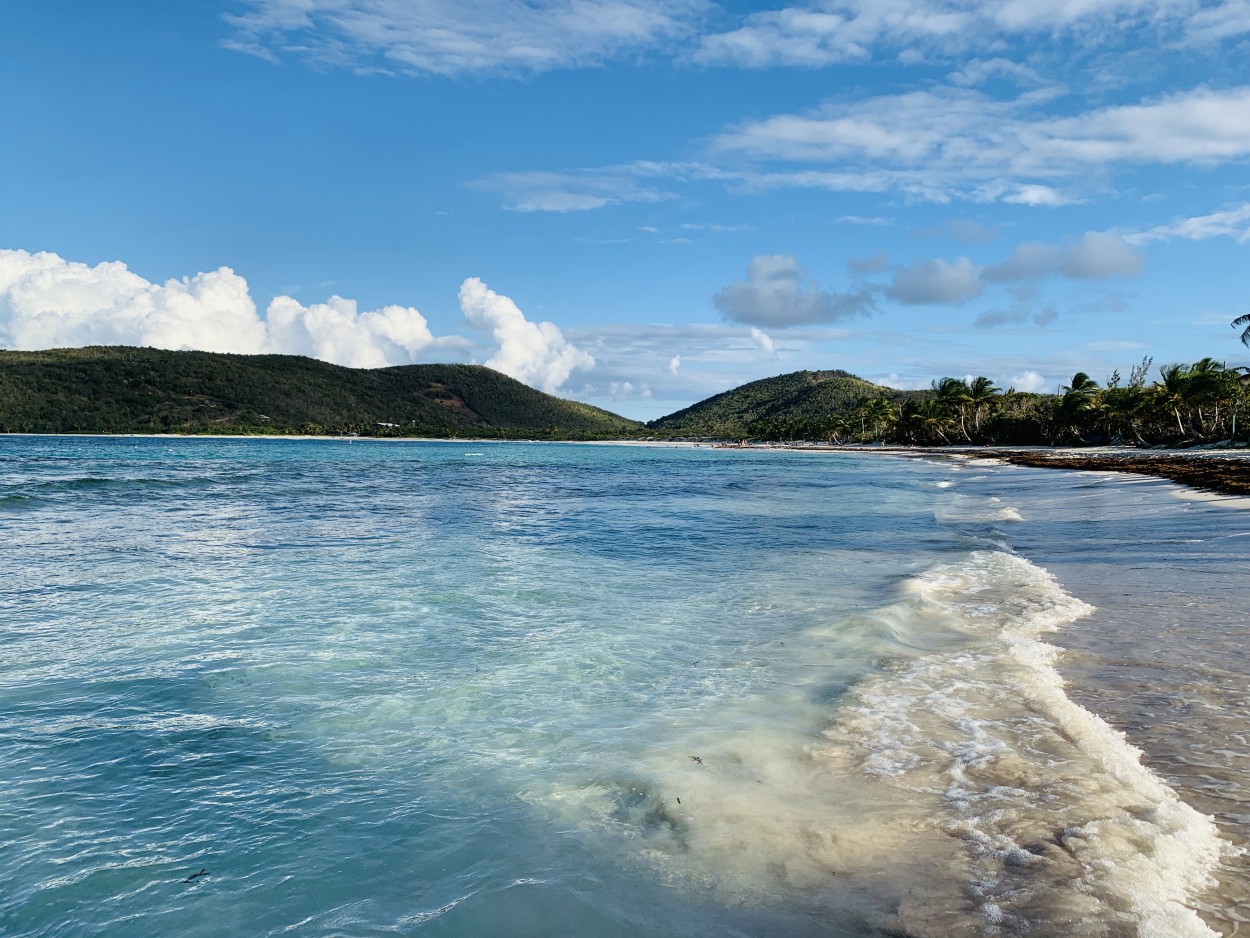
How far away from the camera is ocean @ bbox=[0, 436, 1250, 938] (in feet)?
13.0

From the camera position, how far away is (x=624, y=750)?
6059mm

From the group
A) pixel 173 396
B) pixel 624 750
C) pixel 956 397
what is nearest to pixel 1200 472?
pixel 624 750

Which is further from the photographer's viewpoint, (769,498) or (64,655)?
(769,498)

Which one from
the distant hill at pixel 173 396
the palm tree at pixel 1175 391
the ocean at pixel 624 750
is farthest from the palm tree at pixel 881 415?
the ocean at pixel 624 750

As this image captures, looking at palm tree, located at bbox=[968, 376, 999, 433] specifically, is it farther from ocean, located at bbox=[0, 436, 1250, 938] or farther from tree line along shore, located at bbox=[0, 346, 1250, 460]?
ocean, located at bbox=[0, 436, 1250, 938]

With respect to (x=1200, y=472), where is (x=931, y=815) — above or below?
below

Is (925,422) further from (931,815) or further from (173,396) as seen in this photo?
(173,396)

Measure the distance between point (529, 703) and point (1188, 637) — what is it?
24.5 ft

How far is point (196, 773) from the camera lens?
18.1 feet

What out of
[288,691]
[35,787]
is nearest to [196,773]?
[35,787]

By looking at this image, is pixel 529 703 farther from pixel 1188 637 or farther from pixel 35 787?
pixel 1188 637

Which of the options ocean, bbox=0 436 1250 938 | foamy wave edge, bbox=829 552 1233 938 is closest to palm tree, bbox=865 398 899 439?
ocean, bbox=0 436 1250 938

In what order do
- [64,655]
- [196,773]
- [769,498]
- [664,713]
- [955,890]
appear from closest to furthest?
[955,890], [196,773], [664,713], [64,655], [769,498]

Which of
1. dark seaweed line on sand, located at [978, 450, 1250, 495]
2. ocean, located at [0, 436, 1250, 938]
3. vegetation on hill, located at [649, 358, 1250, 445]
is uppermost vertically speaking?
vegetation on hill, located at [649, 358, 1250, 445]
